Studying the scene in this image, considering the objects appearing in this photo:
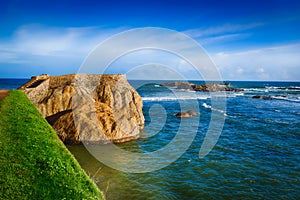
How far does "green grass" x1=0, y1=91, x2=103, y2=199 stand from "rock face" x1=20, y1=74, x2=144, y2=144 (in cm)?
728

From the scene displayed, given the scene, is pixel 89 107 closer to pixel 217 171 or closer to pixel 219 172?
pixel 217 171

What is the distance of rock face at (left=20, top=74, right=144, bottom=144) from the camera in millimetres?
18156

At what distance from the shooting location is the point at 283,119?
104 ft

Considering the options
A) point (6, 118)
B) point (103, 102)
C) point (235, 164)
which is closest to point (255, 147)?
point (235, 164)

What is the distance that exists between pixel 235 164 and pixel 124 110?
448 inches

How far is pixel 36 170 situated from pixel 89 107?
12.7 meters

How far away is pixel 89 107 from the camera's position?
19.7 m

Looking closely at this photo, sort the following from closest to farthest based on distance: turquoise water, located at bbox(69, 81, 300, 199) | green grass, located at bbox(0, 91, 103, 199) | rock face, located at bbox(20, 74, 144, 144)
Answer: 1. green grass, located at bbox(0, 91, 103, 199)
2. turquoise water, located at bbox(69, 81, 300, 199)
3. rock face, located at bbox(20, 74, 144, 144)

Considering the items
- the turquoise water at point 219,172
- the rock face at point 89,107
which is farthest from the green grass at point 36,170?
the rock face at point 89,107

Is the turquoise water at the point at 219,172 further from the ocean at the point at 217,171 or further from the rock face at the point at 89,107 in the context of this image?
the rock face at the point at 89,107

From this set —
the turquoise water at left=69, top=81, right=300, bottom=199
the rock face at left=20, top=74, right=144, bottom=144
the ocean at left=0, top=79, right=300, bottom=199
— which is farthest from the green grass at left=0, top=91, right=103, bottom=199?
the rock face at left=20, top=74, right=144, bottom=144

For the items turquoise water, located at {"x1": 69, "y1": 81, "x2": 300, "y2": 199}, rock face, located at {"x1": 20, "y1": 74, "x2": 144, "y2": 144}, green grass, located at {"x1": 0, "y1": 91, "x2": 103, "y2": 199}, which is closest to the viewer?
green grass, located at {"x1": 0, "y1": 91, "x2": 103, "y2": 199}

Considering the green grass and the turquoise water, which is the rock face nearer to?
the turquoise water

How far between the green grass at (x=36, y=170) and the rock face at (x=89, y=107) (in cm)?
728
